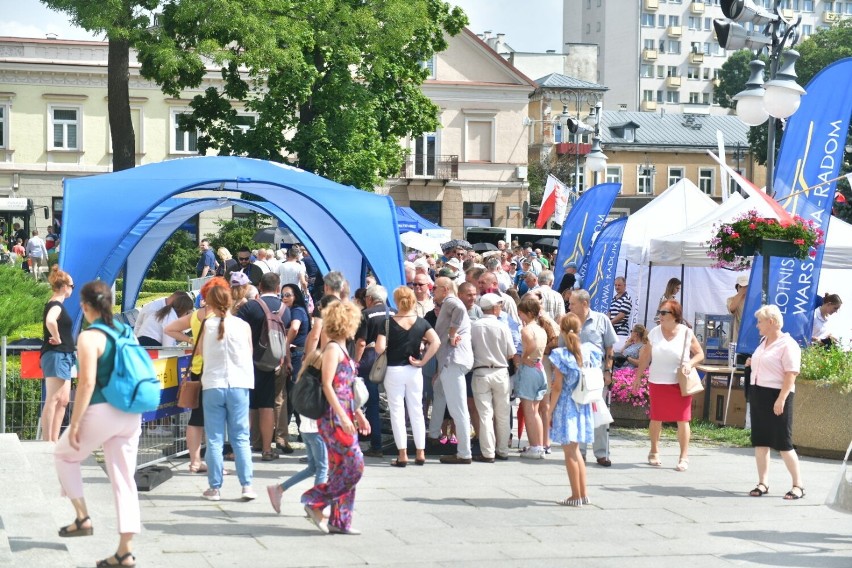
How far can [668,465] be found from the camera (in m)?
12.4

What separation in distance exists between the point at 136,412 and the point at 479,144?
5297cm

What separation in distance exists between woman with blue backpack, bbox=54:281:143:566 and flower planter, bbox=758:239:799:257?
856 centimetres

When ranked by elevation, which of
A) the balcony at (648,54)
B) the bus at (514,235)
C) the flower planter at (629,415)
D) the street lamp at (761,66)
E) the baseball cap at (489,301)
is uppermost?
the balcony at (648,54)

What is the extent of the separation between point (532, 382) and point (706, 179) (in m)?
72.9

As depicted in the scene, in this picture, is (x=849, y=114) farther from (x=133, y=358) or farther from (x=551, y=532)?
(x=133, y=358)

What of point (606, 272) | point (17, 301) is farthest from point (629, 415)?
point (17, 301)

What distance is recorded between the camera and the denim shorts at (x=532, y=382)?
12492mm

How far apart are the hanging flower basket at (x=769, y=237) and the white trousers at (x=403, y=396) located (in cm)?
453

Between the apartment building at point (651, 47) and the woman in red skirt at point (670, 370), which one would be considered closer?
the woman in red skirt at point (670, 370)

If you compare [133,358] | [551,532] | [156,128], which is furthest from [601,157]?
[156,128]

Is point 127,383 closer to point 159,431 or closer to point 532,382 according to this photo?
point 159,431

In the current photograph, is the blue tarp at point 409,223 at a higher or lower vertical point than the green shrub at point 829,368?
higher

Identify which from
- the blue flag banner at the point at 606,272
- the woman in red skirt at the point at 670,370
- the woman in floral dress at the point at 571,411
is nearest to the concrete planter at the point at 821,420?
the woman in red skirt at the point at 670,370

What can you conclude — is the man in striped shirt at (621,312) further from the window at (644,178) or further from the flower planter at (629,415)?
the window at (644,178)
